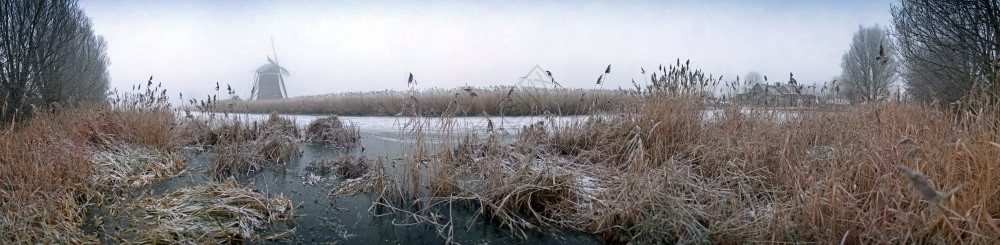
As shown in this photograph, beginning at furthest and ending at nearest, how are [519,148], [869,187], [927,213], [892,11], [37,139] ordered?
[892,11] → [519,148] → [37,139] → [869,187] → [927,213]

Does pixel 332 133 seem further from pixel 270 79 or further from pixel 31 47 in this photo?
pixel 270 79

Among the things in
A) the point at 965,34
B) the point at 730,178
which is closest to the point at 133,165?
the point at 730,178

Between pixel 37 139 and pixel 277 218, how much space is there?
2.65 m

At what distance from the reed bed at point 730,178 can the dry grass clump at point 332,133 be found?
216 centimetres

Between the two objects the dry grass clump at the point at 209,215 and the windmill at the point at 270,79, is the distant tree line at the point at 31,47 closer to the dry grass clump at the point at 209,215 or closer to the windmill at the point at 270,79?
the dry grass clump at the point at 209,215

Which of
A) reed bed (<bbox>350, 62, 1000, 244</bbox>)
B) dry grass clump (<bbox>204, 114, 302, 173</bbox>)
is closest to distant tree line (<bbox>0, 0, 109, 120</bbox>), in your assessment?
dry grass clump (<bbox>204, 114, 302, 173</bbox>)

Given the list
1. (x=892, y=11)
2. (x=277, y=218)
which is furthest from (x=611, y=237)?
(x=892, y=11)

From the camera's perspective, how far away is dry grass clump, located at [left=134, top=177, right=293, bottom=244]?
2568mm

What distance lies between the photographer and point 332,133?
6.33 meters

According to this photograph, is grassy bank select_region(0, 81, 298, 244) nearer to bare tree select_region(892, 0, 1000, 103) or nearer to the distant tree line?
the distant tree line

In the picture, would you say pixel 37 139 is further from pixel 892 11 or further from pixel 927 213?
pixel 892 11

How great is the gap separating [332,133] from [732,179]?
A: 4887mm

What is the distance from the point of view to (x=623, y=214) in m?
2.70

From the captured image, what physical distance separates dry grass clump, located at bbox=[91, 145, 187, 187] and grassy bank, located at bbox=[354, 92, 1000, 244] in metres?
1.76
